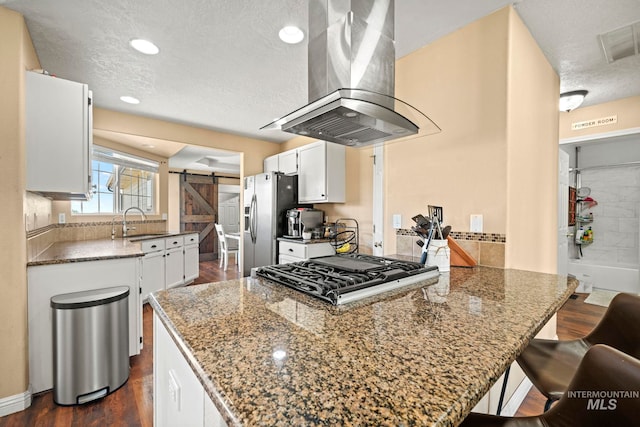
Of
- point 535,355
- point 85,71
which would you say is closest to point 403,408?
point 535,355

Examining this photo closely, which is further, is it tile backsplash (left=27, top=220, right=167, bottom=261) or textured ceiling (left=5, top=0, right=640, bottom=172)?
tile backsplash (left=27, top=220, right=167, bottom=261)

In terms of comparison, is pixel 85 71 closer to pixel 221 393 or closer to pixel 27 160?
pixel 27 160

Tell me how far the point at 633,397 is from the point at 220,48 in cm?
269

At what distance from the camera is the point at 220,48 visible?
221 centimetres

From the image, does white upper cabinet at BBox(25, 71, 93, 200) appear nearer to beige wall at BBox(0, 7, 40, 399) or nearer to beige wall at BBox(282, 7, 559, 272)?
beige wall at BBox(0, 7, 40, 399)

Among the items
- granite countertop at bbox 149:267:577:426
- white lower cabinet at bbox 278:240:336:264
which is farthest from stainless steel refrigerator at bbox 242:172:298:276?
granite countertop at bbox 149:267:577:426

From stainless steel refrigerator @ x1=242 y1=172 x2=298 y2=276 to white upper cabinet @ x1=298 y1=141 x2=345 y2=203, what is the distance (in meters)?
0.25

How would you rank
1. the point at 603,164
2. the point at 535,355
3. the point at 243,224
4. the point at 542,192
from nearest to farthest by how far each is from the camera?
1. the point at 535,355
2. the point at 542,192
3. the point at 603,164
4. the point at 243,224

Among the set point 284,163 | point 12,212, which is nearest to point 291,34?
point 12,212

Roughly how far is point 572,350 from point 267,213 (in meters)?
3.31

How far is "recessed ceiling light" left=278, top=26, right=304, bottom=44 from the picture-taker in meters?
1.98

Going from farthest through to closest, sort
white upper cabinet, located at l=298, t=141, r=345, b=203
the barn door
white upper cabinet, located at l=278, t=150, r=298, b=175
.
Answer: the barn door, white upper cabinet, located at l=278, t=150, r=298, b=175, white upper cabinet, located at l=298, t=141, r=345, b=203

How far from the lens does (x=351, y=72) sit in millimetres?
1262

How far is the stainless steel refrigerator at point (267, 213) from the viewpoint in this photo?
3861 mm
